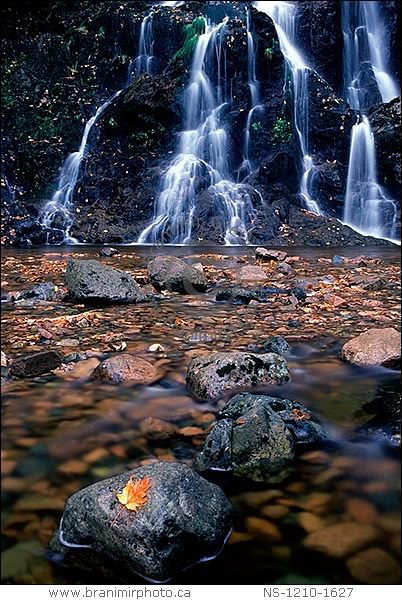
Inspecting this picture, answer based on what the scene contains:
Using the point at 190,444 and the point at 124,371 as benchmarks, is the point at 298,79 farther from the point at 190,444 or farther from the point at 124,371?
the point at 190,444

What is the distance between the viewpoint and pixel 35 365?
323 centimetres

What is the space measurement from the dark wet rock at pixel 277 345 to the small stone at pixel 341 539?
78.1 inches

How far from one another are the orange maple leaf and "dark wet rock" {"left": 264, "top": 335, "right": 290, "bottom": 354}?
216 centimetres

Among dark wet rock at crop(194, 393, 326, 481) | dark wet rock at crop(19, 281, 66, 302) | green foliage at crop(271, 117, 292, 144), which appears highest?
green foliage at crop(271, 117, 292, 144)

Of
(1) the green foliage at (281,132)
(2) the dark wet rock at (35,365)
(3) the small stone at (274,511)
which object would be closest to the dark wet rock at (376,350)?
(3) the small stone at (274,511)

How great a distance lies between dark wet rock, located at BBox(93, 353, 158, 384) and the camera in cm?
312

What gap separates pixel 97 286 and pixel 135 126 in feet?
52.1

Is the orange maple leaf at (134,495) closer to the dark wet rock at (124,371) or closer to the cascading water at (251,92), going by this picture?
the dark wet rock at (124,371)

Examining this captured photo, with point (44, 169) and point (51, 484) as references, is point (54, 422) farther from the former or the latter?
point (44, 169)

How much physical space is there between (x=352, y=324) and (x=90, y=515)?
11.2ft

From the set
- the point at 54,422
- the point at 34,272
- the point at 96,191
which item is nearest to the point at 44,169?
the point at 96,191

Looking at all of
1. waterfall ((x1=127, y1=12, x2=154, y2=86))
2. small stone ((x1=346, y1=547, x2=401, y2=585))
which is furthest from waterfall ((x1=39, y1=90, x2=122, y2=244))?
small stone ((x1=346, y1=547, x2=401, y2=585))

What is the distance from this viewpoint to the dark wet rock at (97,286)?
5.43m

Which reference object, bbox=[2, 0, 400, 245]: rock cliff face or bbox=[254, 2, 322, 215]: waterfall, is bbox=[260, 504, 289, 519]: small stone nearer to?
bbox=[2, 0, 400, 245]: rock cliff face
